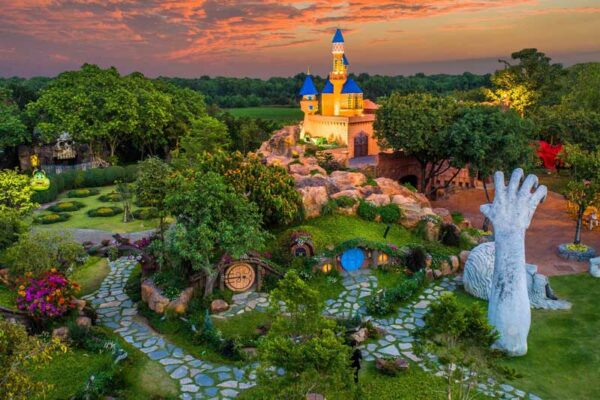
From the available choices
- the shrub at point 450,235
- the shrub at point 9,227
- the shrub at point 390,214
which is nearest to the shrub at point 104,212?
the shrub at point 9,227

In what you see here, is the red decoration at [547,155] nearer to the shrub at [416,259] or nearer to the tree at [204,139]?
the tree at [204,139]

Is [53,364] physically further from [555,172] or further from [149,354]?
[555,172]

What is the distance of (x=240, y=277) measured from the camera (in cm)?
1623

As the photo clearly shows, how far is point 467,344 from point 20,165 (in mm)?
44076

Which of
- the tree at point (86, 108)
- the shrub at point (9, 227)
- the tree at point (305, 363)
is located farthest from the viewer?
the tree at point (86, 108)

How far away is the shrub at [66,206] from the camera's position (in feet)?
92.4

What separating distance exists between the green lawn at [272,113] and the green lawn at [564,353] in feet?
234

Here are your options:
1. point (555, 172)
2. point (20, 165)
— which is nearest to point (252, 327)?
point (555, 172)

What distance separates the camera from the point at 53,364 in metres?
12.0

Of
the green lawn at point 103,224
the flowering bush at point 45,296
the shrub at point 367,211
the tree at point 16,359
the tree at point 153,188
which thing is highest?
the tree at point 153,188

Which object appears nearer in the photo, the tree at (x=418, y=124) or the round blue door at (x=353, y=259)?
the round blue door at (x=353, y=259)

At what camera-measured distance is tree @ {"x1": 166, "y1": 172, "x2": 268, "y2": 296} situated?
14.2 metres

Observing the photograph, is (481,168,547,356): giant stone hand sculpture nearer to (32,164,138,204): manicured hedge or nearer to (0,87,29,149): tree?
(32,164,138,204): manicured hedge

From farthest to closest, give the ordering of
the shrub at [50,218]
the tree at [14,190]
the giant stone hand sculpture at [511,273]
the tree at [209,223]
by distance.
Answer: the shrub at [50,218] < the tree at [14,190] < the tree at [209,223] < the giant stone hand sculpture at [511,273]
